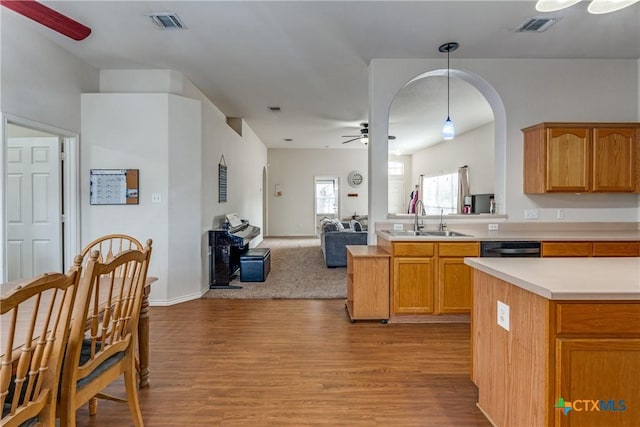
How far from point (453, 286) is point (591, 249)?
1.36 m

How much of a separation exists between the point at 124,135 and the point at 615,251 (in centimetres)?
538

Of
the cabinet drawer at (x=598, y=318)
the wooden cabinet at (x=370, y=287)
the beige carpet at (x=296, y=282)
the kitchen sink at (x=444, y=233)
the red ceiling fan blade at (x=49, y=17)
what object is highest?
the red ceiling fan blade at (x=49, y=17)

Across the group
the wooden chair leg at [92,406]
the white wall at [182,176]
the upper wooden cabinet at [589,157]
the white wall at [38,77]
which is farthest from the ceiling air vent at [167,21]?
the upper wooden cabinet at [589,157]

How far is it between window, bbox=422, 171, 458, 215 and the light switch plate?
7.81 meters

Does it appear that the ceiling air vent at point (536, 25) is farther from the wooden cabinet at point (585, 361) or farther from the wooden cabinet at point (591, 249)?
the wooden cabinet at point (585, 361)

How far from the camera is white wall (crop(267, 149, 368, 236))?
1125 cm

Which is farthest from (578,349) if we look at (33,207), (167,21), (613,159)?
(33,207)

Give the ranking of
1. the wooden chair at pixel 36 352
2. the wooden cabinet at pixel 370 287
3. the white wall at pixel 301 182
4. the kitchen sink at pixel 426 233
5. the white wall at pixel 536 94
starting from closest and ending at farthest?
the wooden chair at pixel 36 352, the wooden cabinet at pixel 370 287, the kitchen sink at pixel 426 233, the white wall at pixel 536 94, the white wall at pixel 301 182

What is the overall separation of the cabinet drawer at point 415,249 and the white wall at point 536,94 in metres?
0.85

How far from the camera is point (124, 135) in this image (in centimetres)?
412

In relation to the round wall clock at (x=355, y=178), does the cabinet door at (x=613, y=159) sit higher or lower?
lower

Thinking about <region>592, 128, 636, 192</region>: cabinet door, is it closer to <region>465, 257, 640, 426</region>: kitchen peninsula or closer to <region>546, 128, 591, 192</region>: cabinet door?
<region>546, 128, 591, 192</region>: cabinet door

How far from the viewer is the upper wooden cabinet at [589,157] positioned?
374 centimetres

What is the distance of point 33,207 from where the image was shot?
3.82m
